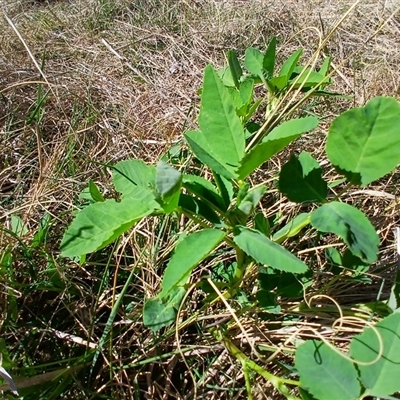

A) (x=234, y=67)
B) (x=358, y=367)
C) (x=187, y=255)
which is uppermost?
(x=234, y=67)

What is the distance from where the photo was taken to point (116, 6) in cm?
232

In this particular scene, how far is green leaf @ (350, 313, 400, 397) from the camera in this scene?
65 centimetres

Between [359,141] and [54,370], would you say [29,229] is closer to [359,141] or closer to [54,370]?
[54,370]

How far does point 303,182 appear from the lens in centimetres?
80

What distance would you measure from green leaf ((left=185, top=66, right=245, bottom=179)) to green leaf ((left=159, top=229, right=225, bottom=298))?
12 cm

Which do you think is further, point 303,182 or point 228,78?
point 228,78

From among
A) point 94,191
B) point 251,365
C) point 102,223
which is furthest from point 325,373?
point 94,191

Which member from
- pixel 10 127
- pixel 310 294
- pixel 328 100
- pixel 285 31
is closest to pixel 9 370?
pixel 310 294

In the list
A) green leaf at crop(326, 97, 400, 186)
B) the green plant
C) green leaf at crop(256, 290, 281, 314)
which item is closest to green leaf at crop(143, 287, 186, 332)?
the green plant

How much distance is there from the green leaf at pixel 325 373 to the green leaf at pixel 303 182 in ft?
0.72

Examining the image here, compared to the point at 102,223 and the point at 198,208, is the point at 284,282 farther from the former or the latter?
the point at 102,223

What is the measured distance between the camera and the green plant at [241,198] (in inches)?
27.5

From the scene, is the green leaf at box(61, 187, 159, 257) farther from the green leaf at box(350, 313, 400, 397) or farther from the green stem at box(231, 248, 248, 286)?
the green leaf at box(350, 313, 400, 397)

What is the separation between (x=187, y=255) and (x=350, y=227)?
228 mm
